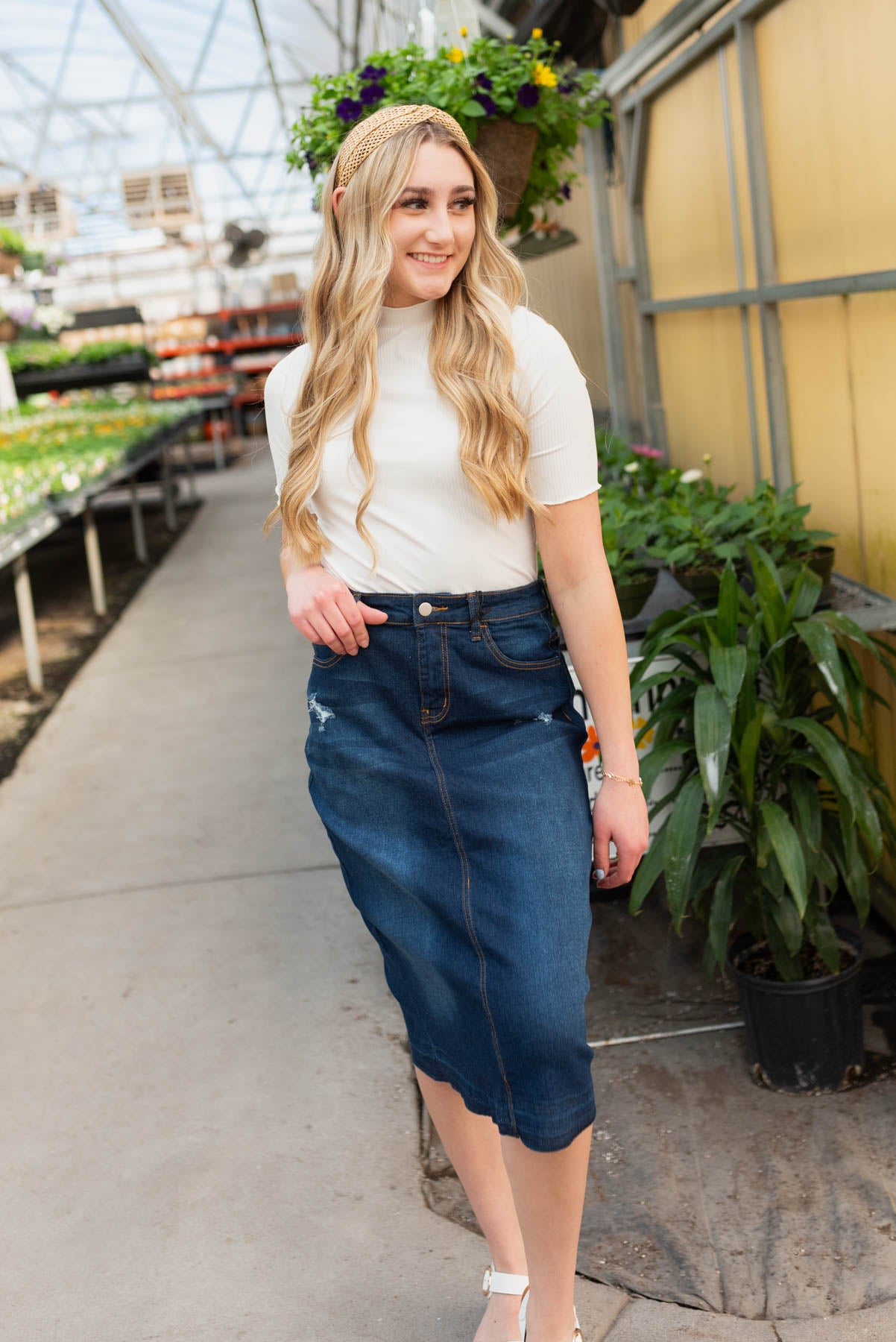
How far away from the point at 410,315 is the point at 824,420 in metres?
1.66

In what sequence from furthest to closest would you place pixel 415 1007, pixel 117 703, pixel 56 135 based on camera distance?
pixel 56 135
pixel 117 703
pixel 415 1007

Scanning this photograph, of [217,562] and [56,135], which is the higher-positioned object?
[56,135]

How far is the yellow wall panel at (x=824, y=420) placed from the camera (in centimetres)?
277

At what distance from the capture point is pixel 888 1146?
214 cm

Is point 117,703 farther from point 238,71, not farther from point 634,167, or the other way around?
point 238,71

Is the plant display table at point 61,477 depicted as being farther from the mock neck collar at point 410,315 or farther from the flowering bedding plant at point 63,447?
the mock neck collar at point 410,315

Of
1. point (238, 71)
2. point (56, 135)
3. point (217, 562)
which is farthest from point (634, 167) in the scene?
point (56, 135)

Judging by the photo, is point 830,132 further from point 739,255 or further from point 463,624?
point 463,624

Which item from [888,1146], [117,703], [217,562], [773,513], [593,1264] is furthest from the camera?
[217,562]

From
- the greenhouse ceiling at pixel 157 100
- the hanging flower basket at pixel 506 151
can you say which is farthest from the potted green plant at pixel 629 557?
the greenhouse ceiling at pixel 157 100

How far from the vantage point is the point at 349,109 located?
2.92 m

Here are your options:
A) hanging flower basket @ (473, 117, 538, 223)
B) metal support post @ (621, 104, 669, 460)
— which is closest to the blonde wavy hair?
hanging flower basket @ (473, 117, 538, 223)

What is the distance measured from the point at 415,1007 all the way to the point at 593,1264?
627mm

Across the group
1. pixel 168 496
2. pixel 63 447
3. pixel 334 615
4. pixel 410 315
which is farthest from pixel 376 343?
pixel 168 496
